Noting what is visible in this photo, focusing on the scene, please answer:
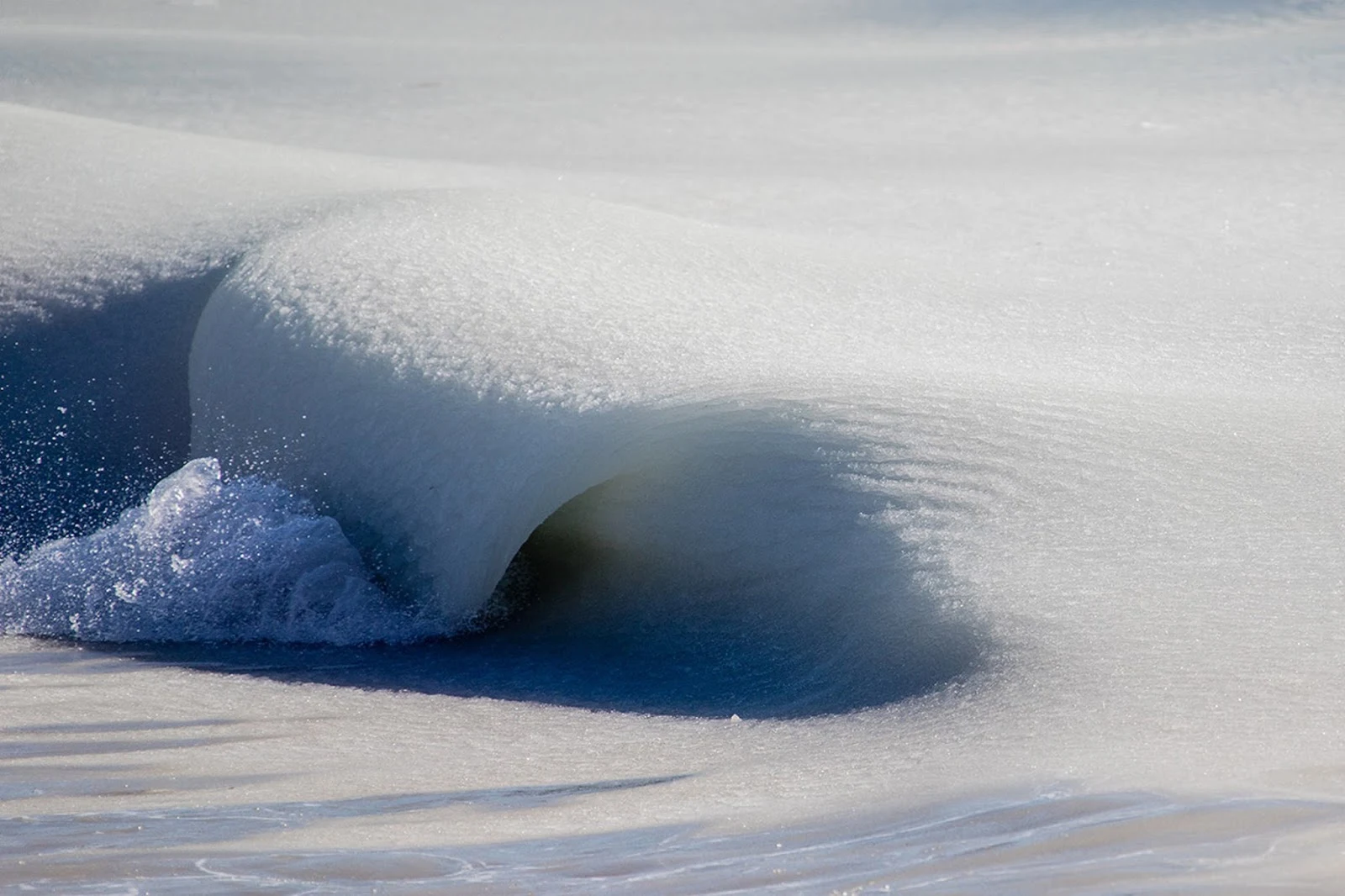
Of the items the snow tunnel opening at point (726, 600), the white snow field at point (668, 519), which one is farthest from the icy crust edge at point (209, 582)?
the snow tunnel opening at point (726, 600)

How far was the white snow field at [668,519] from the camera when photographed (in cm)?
125

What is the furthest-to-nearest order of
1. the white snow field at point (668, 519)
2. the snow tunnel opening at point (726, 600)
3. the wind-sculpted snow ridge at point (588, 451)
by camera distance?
the wind-sculpted snow ridge at point (588, 451)
the snow tunnel opening at point (726, 600)
the white snow field at point (668, 519)

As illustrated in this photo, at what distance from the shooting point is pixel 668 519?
2062 millimetres

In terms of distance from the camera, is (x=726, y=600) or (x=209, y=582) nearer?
(x=726, y=600)

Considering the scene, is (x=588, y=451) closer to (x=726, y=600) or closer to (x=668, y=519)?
(x=668, y=519)

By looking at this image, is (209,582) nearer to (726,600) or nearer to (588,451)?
(588,451)

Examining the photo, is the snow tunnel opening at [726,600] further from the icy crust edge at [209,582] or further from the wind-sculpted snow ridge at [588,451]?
the icy crust edge at [209,582]

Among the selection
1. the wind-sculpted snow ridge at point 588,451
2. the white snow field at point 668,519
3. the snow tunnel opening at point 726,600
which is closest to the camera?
the white snow field at point 668,519

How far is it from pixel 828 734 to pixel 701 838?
0.35 meters

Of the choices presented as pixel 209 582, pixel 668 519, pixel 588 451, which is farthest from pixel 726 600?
pixel 209 582

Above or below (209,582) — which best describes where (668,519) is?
above

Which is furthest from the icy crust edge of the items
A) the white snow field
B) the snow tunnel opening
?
the snow tunnel opening

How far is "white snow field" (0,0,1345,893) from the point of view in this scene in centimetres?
125

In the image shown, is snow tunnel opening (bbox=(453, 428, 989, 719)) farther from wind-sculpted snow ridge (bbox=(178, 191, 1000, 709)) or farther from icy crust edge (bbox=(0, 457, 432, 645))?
icy crust edge (bbox=(0, 457, 432, 645))
